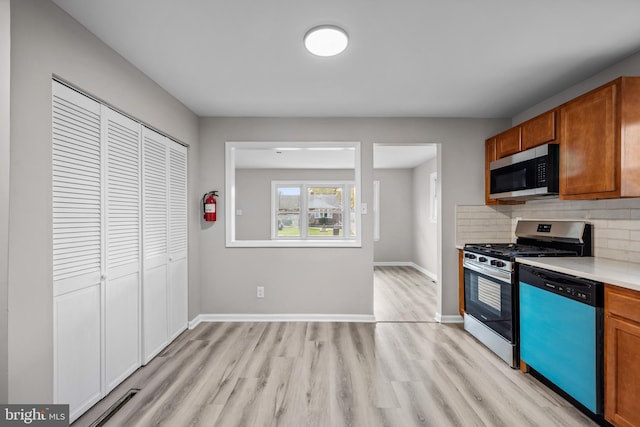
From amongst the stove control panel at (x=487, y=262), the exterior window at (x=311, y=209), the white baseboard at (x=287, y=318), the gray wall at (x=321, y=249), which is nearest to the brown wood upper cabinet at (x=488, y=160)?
the gray wall at (x=321, y=249)

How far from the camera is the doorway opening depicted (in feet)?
16.6

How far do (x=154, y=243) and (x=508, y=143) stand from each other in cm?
356

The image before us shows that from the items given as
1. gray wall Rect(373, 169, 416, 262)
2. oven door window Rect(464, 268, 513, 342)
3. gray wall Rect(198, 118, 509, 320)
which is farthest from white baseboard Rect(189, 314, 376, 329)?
gray wall Rect(373, 169, 416, 262)

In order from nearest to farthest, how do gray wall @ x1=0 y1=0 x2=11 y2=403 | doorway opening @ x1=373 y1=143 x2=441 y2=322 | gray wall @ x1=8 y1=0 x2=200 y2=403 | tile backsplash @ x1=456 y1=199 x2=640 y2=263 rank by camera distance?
gray wall @ x1=0 y1=0 x2=11 y2=403 < gray wall @ x1=8 y1=0 x2=200 y2=403 < tile backsplash @ x1=456 y1=199 x2=640 y2=263 < doorway opening @ x1=373 y1=143 x2=441 y2=322

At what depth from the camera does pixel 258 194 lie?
7.83 m

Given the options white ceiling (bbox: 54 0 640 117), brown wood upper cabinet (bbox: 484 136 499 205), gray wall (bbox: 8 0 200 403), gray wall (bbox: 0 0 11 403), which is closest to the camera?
gray wall (bbox: 0 0 11 403)

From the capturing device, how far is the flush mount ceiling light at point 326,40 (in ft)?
6.58

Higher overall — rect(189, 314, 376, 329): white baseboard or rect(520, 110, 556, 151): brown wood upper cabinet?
rect(520, 110, 556, 151): brown wood upper cabinet

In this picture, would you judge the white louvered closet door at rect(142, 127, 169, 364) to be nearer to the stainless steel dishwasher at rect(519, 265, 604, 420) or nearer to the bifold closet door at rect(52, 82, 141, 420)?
the bifold closet door at rect(52, 82, 141, 420)

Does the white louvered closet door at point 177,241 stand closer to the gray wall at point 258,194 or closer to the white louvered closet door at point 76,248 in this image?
the white louvered closet door at point 76,248

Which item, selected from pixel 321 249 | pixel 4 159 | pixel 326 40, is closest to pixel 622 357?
pixel 326 40

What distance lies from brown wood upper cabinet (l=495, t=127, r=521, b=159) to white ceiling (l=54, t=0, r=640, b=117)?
0.33 meters

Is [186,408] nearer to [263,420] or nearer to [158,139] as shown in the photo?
[263,420]

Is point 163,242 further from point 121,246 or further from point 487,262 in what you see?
point 487,262
